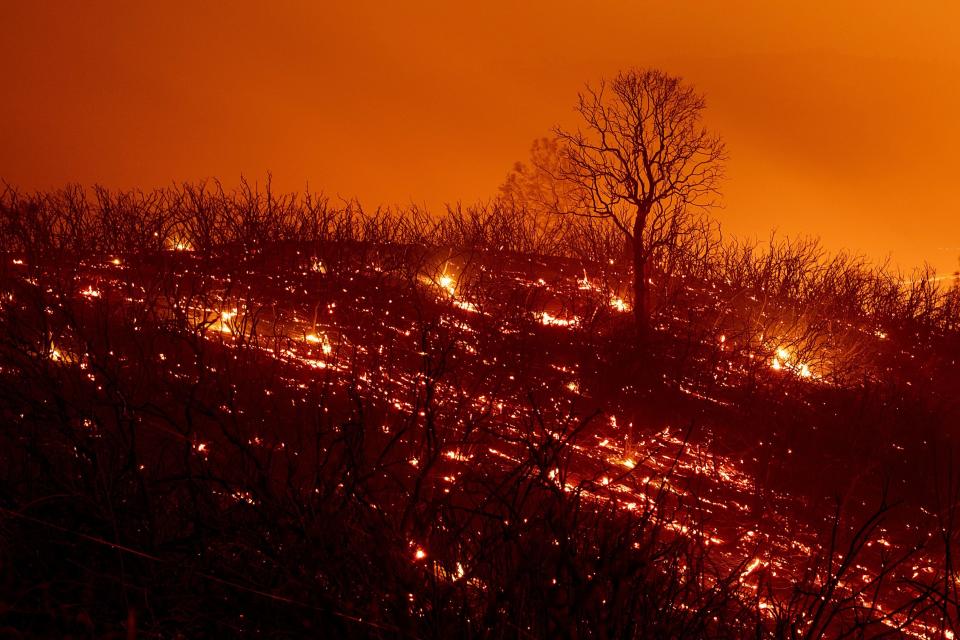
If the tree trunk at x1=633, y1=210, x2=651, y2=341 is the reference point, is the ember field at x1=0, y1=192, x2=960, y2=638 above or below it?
below

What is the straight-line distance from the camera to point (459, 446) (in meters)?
5.81

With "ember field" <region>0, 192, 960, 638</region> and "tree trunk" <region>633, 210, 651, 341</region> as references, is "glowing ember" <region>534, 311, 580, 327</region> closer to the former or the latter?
"ember field" <region>0, 192, 960, 638</region>

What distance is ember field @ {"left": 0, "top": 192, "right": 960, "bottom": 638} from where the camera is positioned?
8.77 feet

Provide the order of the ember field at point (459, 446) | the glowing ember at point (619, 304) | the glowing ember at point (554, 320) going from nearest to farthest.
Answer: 1. the ember field at point (459, 446)
2. the glowing ember at point (554, 320)
3. the glowing ember at point (619, 304)

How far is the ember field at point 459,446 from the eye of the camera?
2672 mm

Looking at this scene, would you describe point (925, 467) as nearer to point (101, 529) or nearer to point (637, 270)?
point (637, 270)

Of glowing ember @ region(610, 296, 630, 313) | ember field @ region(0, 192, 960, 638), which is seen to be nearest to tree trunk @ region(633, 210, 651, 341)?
ember field @ region(0, 192, 960, 638)

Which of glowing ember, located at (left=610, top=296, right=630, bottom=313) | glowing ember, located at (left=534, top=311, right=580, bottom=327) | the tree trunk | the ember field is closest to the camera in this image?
the ember field

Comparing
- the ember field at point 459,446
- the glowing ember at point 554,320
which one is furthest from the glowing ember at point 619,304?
the glowing ember at point 554,320

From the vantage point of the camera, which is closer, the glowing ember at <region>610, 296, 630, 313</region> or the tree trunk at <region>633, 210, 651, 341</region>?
the tree trunk at <region>633, 210, 651, 341</region>

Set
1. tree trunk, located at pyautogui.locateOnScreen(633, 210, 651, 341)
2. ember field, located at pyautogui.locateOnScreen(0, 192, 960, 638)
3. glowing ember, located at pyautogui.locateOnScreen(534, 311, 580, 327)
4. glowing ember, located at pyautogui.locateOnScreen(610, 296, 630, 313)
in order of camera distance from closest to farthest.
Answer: ember field, located at pyautogui.locateOnScreen(0, 192, 960, 638), tree trunk, located at pyautogui.locateOnScreen(633, 210, 651, 341), glowing ember, located at pyautogui.locateOnScreen(534, 311, 580, 327), glowing ember, located at pyautogui.locateOnScreen(610, 296, 630, 313)

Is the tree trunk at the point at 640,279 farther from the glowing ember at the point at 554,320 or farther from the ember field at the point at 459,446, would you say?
the glowing ember at the point at 554,320

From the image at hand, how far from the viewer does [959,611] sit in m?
2.84

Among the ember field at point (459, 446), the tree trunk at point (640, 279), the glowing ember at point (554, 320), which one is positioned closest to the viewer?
the ember field at point (459, 446)
